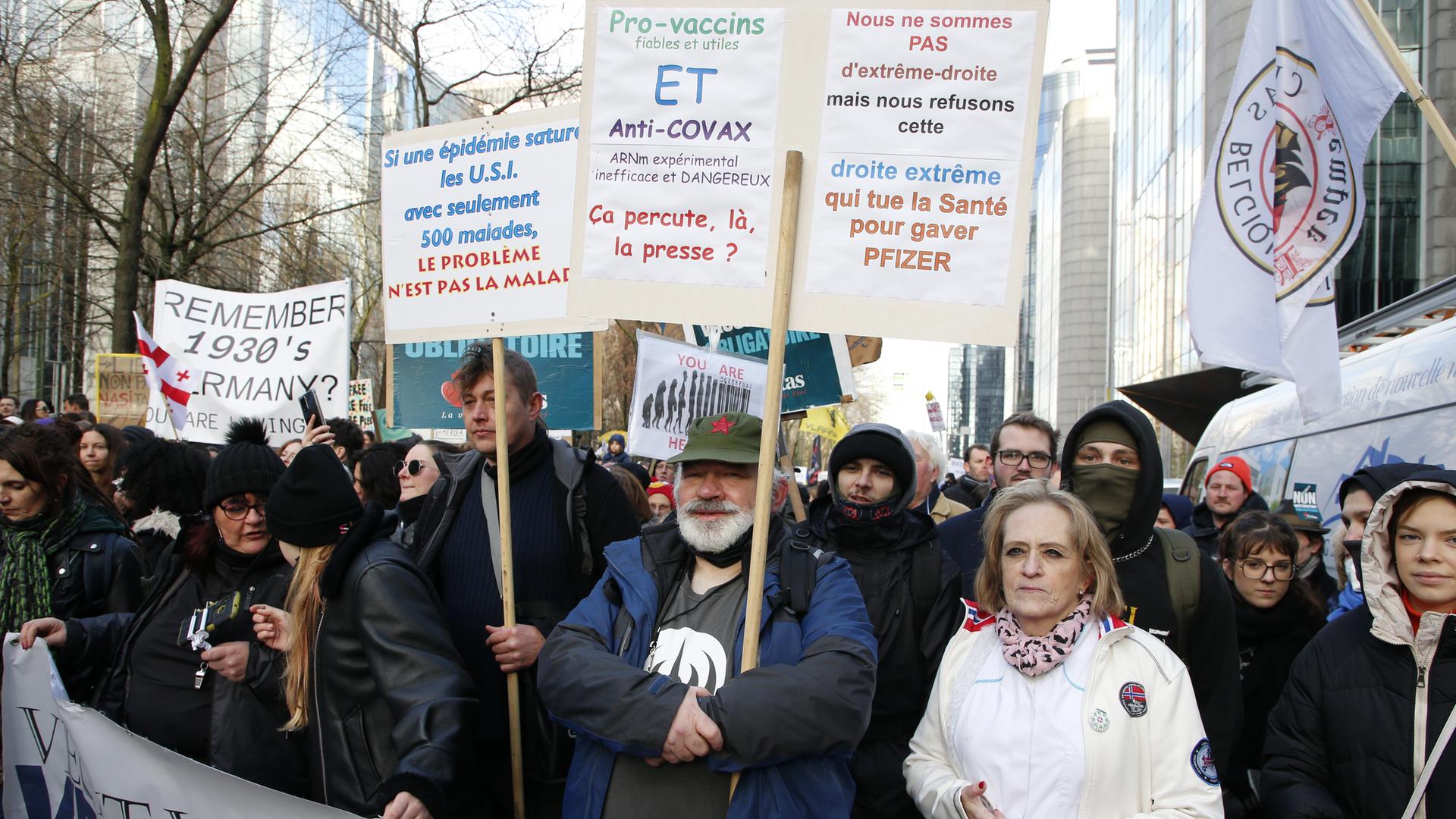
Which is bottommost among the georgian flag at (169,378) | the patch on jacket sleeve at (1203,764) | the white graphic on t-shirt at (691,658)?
the patch on jacket sleeve at (1203,764)

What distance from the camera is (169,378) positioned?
7441 millimetres

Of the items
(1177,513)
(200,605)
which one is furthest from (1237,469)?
(200,605)

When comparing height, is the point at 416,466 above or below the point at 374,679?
above

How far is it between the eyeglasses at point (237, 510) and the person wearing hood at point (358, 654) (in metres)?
0.42

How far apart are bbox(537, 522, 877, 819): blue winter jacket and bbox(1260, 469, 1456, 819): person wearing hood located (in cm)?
122

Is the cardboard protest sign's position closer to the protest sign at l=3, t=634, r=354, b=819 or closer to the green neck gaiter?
the green neck gaiter

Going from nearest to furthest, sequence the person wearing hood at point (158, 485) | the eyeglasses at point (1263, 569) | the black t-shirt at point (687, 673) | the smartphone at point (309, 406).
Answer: the black t-shirt at point (687, 673) → the eyeglasses at point (1263, 569) → the person wearing hood at point (158, 485) → the smartphone at point (309, 406)

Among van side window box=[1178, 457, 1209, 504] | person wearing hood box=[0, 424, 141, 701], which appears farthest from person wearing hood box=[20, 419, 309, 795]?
van side window box=[1178, 457, 1209, 504]

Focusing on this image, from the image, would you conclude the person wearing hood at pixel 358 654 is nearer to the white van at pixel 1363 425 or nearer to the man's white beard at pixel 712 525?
the man's white beard at pixel 712 525

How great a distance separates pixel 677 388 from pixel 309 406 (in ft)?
7.78

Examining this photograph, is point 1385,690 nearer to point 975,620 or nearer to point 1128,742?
point 1128,742

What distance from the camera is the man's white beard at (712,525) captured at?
300 centimetres

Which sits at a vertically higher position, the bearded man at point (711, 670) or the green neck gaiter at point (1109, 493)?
the green neck gaiter at point (1109, 493)

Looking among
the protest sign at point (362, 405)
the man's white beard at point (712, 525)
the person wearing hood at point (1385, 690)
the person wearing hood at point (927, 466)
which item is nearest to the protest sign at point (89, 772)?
the man's white beard at point (712, 525)
